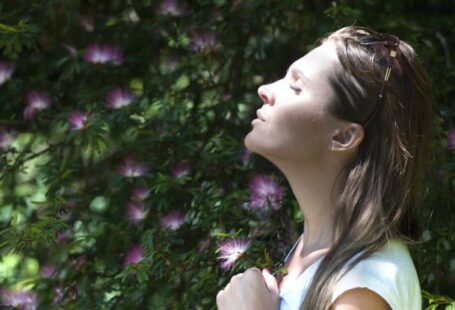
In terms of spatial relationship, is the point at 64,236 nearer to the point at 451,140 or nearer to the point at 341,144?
the point at 451,140

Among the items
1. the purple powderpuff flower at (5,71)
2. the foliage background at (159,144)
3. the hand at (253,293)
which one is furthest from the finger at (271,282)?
the purple powderpuff flower at (5,71)

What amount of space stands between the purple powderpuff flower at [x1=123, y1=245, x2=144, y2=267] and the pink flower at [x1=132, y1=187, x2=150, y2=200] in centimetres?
14

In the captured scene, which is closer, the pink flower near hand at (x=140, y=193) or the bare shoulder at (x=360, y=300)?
the bare shoulder at (x=360, y=300)

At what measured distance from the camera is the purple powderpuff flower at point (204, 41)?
9.78 feet

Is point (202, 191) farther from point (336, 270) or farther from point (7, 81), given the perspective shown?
point (336, 270)

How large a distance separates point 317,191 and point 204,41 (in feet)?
4.69

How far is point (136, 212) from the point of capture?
2.81 meters

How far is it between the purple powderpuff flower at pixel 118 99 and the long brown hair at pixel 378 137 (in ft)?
4.42

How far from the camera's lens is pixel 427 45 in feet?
9.15

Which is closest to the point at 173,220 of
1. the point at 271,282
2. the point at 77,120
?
the point at 77,120

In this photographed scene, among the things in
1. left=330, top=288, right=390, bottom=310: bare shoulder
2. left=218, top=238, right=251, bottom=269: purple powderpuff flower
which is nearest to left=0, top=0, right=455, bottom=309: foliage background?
left=218, top=238, right=251, bottom=269: purple powderpuff flower

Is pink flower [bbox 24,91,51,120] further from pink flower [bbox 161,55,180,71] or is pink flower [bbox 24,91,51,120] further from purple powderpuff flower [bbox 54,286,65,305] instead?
purple powderpuff flower [bbox 54,286,65,305]

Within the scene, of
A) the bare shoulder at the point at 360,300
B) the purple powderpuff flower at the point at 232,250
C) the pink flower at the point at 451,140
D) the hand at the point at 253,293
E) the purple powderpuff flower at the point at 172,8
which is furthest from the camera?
the purple powderpuff flower at the point at 172,8

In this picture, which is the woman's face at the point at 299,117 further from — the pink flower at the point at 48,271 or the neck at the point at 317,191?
the pink flower at the point at 48,271
